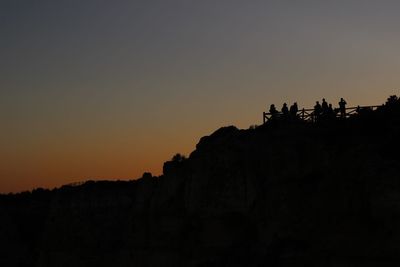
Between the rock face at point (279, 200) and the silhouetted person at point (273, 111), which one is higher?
the silhouetted person at point (273, 111)

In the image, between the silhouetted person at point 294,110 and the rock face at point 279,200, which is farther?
the silhouetted person at point 294,110

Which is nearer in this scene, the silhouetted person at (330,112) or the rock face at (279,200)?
the rock face at (279,200)

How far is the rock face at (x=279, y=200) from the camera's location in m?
26.4

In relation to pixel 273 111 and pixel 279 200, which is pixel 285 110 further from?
pixel 279 200

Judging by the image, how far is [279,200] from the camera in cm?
2989

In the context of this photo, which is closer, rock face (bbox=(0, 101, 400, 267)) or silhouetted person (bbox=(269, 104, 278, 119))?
rock face (bbox=(0, 101, 400, 267))

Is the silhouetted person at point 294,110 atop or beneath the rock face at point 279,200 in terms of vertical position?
atop

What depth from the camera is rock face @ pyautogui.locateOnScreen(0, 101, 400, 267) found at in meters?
26.4

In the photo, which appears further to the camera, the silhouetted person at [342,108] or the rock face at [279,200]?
the silhouetted person at [342,108]

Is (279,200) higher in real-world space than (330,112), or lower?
lower

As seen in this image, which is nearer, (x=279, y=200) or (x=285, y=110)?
(x=279, y=200)

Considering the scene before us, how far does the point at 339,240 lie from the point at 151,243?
11.5 m

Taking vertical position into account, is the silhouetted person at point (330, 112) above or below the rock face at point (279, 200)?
above

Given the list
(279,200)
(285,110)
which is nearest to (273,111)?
(285,110)
